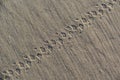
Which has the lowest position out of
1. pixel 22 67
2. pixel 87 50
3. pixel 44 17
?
pixel 87 50

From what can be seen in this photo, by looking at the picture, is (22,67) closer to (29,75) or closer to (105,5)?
(29,75)

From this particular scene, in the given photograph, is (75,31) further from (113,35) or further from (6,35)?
(6,35)

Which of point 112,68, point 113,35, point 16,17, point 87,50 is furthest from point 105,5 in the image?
point 16,17

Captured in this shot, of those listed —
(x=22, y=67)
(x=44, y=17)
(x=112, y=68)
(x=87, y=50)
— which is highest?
(x=44, y=17)

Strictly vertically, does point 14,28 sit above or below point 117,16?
above

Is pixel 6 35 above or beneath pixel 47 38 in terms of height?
above

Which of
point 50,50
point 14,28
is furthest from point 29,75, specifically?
point 14,28
